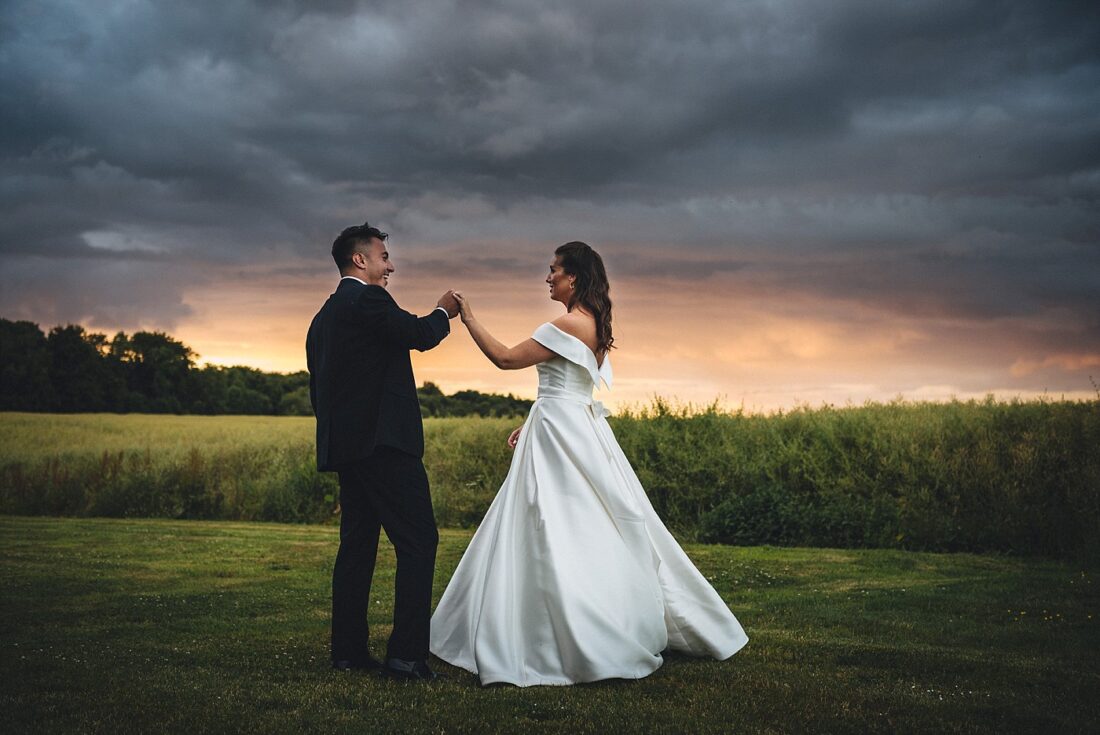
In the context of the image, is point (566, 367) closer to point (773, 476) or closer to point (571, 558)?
point (571, 558)

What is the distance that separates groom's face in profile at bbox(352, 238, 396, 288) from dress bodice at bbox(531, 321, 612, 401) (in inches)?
40.3

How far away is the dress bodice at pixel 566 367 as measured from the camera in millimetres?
5906

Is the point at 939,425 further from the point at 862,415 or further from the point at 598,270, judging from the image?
the point at 598,270

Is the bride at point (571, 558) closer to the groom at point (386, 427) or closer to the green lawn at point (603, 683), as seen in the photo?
the green lawn at point (603, 683)

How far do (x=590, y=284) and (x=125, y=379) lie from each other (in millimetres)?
41419

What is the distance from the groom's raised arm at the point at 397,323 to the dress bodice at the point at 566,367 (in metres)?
0.78

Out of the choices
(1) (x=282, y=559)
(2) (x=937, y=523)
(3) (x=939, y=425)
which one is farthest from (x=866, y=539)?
(1) (x=282, y=559)

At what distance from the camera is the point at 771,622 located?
823cm

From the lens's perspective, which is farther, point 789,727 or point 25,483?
point 25,483

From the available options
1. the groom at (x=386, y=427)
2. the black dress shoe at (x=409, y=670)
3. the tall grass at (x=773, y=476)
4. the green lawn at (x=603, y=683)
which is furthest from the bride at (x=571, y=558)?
the tall grass at (x=773, y=476)

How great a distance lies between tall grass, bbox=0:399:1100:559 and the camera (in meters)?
14.5

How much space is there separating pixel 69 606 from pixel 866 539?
1127cm

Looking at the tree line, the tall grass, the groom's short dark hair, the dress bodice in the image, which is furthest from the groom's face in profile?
the tree line

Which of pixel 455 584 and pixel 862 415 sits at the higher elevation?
pixel 862 415
